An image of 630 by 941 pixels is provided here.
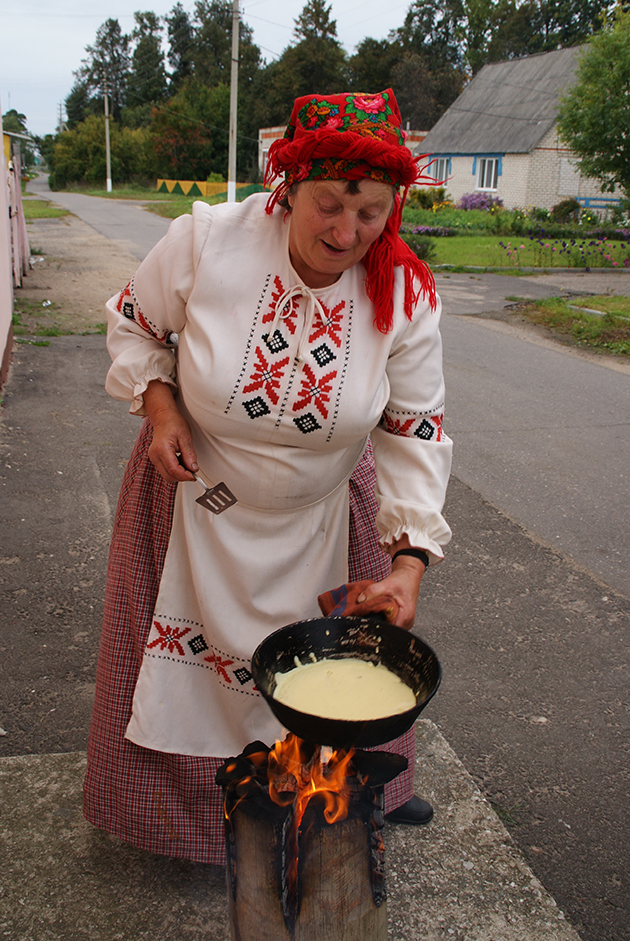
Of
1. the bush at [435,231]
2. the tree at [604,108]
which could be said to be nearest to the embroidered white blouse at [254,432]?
the tree at [604,108]

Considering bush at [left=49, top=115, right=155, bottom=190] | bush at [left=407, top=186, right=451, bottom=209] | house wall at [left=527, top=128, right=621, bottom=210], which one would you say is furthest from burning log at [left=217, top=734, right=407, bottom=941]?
bush at [left=49, top=115, right=155, bottom=190]

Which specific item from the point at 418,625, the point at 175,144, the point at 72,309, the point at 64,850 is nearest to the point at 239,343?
the point at 64,850

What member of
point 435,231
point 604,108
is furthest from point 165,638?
point 435,231

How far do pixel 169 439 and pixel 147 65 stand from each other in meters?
101

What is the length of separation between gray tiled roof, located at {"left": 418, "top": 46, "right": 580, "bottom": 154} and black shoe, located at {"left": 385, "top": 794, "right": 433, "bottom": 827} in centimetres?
3515

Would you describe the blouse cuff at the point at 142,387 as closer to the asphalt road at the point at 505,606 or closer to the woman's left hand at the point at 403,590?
the woman's left hand at the point at 403,590

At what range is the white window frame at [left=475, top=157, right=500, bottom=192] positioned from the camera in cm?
3634

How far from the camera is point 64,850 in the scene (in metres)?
2.20

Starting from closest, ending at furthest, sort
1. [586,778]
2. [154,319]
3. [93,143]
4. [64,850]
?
[154,319] → [64,850] → [586,778] → [93,143]

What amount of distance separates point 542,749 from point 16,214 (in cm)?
1165

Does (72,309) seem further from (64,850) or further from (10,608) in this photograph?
(64,850)

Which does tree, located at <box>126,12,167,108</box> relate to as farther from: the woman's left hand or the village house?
the woman's left hand

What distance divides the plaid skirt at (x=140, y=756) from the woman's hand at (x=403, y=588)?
61 cm

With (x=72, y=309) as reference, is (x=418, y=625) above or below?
below
